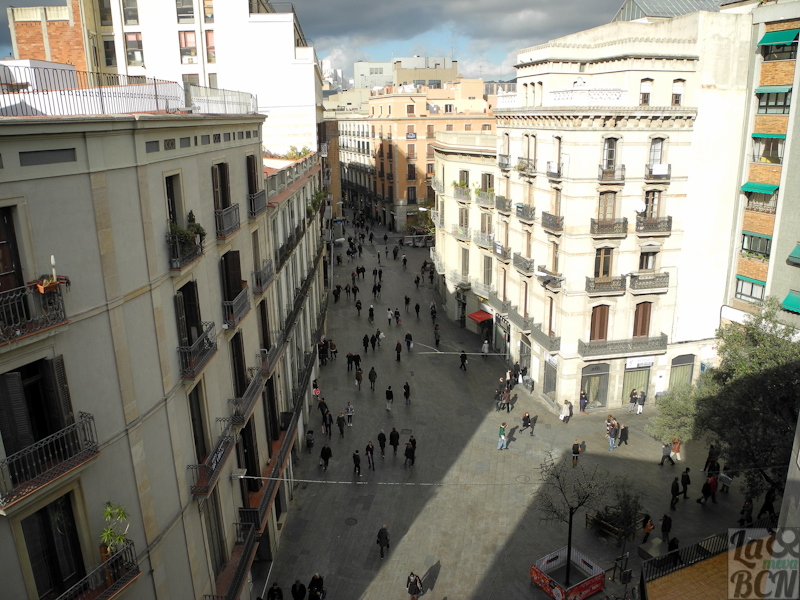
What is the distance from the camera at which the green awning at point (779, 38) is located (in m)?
25.1

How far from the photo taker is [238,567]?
14539mm

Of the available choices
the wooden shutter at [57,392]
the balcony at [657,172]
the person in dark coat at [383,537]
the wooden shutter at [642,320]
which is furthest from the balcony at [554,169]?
the wooden shutter at [57,392]

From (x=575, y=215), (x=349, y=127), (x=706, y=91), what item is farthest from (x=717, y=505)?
(x=349, y=127)

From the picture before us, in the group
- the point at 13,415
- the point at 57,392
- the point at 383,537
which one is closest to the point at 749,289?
the point at 383,537

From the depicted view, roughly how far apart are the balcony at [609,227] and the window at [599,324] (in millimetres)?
3610

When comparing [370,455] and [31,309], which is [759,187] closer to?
[370,455]

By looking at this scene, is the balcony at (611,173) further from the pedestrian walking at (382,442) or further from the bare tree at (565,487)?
the pedestrian walking at (382,442)

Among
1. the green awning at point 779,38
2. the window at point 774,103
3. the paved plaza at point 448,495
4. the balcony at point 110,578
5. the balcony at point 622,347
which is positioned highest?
the green awning at point 779,38

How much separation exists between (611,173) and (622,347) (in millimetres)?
8475

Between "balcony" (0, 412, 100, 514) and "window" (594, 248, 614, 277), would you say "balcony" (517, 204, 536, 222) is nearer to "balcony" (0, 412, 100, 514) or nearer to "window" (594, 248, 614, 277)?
"window" (594, 248, 614, 277)

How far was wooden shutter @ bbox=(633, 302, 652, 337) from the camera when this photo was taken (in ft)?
99.3

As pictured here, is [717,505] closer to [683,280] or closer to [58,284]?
[683,280]

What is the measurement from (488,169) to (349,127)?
56242mm
